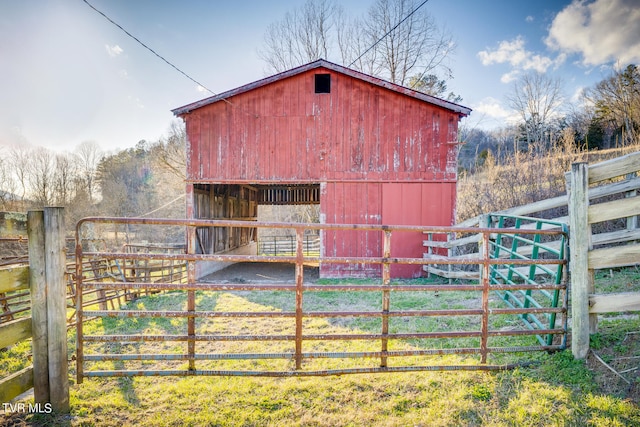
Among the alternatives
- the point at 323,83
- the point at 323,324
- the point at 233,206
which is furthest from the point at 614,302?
the point at 233,206

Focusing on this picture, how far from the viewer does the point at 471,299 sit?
6254 millimetres

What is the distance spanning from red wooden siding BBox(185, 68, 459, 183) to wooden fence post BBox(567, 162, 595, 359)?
21.8 ft

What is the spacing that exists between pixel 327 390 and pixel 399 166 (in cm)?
795

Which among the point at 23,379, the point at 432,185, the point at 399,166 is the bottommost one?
the point at 23,379

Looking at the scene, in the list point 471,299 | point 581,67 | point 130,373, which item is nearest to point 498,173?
point 471,299

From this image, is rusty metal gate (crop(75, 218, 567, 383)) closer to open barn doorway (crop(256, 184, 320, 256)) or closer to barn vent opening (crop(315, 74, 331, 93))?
barn vent opening (crop(315, 74, 331, 93))

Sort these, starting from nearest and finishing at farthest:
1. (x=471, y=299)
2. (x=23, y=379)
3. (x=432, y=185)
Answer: (x=23, y=379) < (x=471, y=299) < (x=432, y=185)

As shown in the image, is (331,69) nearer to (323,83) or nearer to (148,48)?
(323,83)

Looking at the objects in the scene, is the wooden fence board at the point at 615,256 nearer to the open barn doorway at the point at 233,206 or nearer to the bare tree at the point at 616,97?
the open barn doorway at the point at 233,206

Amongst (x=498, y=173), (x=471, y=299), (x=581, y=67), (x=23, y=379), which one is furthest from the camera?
(x=581, y=67)

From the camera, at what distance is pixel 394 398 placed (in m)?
2.85

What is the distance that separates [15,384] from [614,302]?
17.6 ft

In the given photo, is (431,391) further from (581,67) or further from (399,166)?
(581,67)

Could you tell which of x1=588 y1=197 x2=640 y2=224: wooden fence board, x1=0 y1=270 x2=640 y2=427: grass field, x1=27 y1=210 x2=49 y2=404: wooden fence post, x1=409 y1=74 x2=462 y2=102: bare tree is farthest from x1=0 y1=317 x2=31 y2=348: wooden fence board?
x1=409 y1=74 x2=462 y2=102: bare tree
